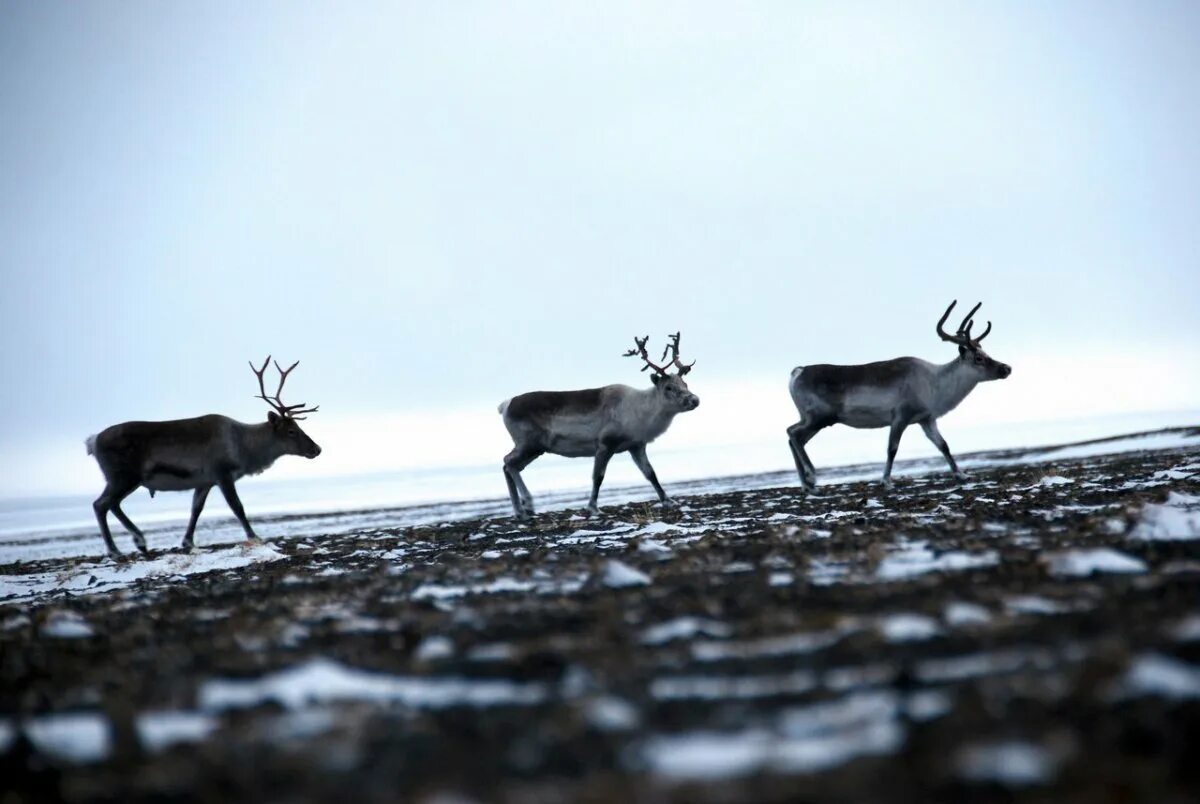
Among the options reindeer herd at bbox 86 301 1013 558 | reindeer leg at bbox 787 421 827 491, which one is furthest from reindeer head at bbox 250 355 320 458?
reindeer leg at bbox 787 421 827 491

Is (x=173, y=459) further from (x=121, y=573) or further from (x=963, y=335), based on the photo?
(x=963, y=335)

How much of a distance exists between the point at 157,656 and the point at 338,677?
146 cm

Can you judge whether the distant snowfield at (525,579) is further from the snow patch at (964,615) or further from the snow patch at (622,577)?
the snow patch at (964,615)

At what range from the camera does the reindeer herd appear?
15.1 metres

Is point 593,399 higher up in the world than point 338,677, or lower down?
higher up

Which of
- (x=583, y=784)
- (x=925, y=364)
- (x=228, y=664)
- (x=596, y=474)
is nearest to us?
(x=583, y=784)

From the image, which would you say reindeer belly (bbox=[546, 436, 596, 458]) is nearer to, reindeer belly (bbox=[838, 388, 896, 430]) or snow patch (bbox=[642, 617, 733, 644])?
reindeer belly (bbox=[838, 388, 896, 430])

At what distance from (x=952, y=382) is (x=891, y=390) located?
1.32 m

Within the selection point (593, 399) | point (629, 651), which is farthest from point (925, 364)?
point (629, 651)

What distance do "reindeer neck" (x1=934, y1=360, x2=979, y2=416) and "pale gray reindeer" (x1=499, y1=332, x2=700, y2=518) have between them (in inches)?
179

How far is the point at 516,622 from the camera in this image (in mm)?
4559

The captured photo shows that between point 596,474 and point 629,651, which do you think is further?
point 596,474

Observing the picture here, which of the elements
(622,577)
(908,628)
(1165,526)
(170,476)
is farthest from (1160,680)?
(170,476)

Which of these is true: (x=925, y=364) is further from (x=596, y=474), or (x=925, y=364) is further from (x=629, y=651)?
(x=629, y=651)
